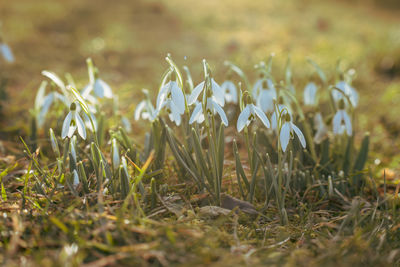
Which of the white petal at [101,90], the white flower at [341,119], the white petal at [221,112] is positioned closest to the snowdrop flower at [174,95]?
the white petal at [221,112]

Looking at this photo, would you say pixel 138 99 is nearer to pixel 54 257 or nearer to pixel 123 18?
pixel 54 257

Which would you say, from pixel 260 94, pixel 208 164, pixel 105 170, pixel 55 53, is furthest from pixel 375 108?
pixel 55 53

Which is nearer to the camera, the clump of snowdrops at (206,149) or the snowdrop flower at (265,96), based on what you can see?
the clump of snowdrops at (206,149)

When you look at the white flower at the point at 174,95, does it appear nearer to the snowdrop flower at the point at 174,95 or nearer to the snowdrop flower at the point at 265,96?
the snowdrop flower at the point at 174,95

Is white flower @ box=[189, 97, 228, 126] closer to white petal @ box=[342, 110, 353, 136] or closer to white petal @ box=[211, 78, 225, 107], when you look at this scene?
white petal @ box=[211, 78, 225, 107]

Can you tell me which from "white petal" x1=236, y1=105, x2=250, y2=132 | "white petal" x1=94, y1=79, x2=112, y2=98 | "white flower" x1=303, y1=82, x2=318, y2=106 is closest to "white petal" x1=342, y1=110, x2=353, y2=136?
"white flower" x1=303, y1=82, x2=318, y2=106

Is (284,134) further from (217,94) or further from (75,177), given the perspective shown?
(75,177)
